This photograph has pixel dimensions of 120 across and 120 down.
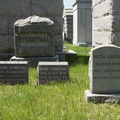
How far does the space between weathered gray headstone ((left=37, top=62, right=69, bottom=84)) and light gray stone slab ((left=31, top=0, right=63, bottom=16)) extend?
10.9ft

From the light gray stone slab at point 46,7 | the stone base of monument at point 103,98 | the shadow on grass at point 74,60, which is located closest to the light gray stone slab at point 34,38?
the shadow on grass at point 74,60

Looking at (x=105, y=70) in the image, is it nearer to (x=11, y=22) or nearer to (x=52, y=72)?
(x=52, y=72)

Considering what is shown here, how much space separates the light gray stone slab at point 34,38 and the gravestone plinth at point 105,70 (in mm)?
2913

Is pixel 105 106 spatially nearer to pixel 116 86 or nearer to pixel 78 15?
pixel 116 86

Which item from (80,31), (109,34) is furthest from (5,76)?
(80,31)

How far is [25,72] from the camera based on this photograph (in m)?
5.34

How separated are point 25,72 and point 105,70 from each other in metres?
1.86

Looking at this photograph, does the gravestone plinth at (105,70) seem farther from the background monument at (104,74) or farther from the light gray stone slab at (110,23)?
the light gray stone slab at (110,23)

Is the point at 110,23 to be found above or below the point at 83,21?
below

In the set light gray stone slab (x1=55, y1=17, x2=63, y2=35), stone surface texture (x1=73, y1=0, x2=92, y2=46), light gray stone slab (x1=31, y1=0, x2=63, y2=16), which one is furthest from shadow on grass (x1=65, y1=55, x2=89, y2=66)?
stone surface texture (x1=73, y1=0, x2=92, y2=46)

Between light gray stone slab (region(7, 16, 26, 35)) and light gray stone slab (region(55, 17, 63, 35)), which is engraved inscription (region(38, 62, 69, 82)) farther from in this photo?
light gray stone slab (region(7, 16, 26, 35))

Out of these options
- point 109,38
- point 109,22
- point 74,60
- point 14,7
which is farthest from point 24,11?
point 109,38

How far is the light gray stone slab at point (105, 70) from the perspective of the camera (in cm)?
413

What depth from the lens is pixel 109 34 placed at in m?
6.89
